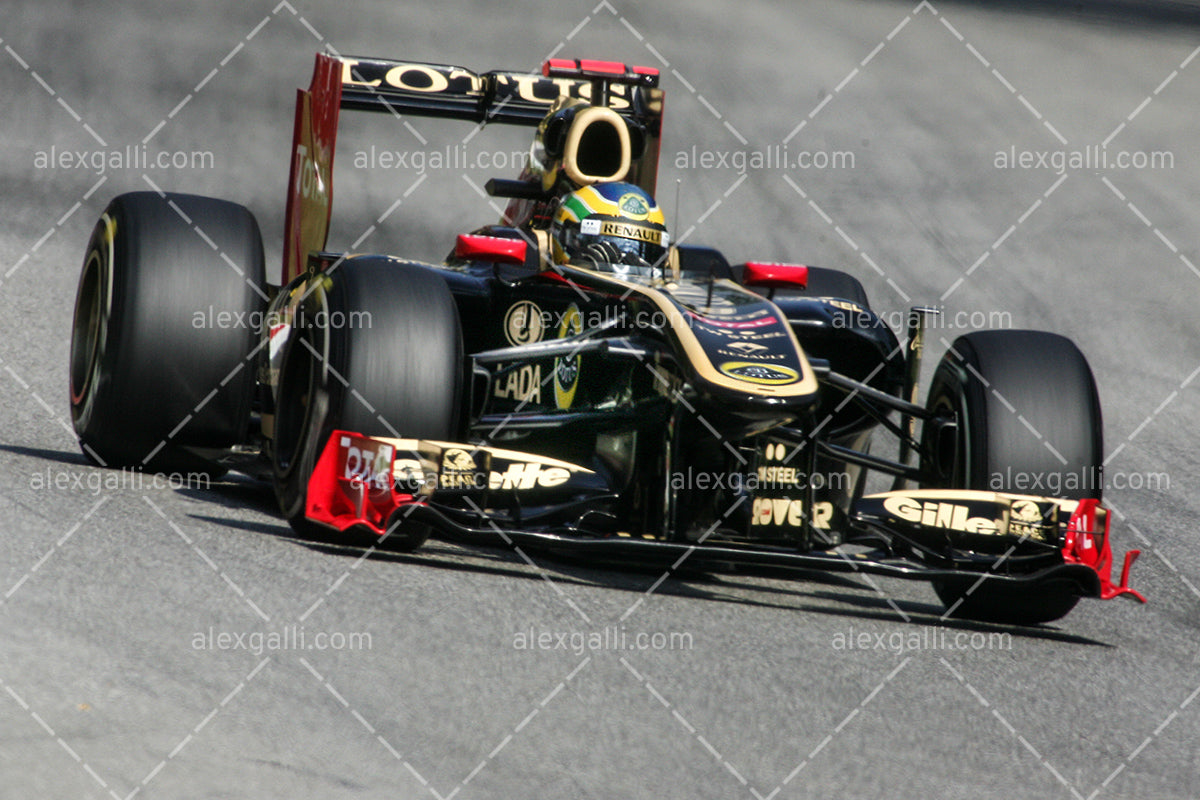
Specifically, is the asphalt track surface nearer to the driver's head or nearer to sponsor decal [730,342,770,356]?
the driver's head

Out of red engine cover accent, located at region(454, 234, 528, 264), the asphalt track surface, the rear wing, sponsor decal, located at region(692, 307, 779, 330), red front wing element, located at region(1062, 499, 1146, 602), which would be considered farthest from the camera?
the rear wing

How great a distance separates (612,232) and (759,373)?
4.77 ft

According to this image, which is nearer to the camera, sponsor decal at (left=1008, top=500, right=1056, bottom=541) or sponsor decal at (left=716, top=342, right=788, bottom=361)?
sponsor decal at (left=716, top=342, right=788, bottom=361)

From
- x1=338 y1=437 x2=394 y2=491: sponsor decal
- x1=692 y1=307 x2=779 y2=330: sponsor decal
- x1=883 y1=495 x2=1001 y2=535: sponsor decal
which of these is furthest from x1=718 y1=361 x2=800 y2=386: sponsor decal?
x1=338 y1=437 x2=394 y2=491: sponsor decal

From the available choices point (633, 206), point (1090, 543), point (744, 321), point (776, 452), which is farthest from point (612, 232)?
point (1090, 543)

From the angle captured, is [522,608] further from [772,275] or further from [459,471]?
[772,275]

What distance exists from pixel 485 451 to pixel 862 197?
10.2 meters

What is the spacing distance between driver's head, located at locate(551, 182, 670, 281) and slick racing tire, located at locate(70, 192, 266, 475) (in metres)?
1.28

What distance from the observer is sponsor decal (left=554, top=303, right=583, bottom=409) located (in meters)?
5.84

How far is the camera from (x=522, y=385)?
6.11m

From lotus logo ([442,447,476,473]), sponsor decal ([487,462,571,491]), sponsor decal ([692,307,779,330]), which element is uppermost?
sponsor decal ([692,307,779,330])

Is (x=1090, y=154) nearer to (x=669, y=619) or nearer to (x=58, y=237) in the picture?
(x=58, y=237)

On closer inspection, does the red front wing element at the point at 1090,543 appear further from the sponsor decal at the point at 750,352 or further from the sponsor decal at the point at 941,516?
the sponsor decal at the point at 750,352

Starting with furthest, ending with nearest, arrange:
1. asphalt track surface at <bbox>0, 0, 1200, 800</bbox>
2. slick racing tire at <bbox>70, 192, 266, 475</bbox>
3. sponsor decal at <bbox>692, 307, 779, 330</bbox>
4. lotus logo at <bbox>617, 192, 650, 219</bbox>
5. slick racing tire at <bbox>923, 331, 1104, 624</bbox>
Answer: lotus logo at <bbox>617, 192, 650, 219</bbox> < slick racing tire at <bbox>70, 192, 266, 475</bbox> < slick racing tire at <bbox>923, 331, 1104, 624</bbox> < sponsor decal at <bbox>692, 307, 779, 330</bbox> < asphalt track surface at <bbox>0, 0, 1200, 800</bbox>
